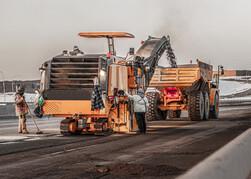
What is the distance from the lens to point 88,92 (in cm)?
1839

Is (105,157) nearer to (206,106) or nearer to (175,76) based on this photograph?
(175,76)

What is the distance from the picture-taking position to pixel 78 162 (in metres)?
10.9

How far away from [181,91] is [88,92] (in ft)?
34.2

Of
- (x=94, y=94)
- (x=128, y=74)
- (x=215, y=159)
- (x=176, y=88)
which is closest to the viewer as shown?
(x=215, y=159)

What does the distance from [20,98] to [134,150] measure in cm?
796

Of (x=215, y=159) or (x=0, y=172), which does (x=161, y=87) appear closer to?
(x=0, y=172)

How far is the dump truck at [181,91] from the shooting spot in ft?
89.9

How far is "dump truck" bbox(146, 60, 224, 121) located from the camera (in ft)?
89.9

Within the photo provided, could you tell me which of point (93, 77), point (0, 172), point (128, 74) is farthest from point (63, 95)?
point (0, 172)

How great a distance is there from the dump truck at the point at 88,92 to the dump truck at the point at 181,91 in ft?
26.6

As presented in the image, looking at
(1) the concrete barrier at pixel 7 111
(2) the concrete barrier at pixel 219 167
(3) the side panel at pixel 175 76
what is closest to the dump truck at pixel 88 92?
(3) the side panel at pixel 175 76

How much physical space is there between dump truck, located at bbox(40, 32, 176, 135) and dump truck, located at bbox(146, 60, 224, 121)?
26.6 ft

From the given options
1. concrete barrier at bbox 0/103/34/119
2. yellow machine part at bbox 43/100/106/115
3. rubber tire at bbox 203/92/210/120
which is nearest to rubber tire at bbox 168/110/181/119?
rubber tire at bbox 203/92/210/120

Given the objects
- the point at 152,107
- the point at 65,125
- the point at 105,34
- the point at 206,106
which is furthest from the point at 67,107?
the point at 206,106
